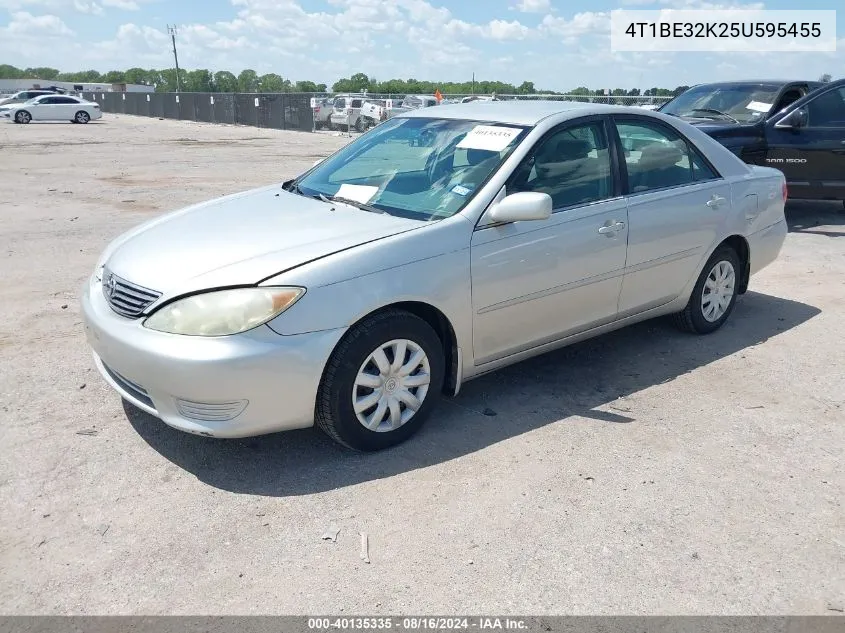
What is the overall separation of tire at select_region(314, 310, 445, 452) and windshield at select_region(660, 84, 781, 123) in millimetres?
7693

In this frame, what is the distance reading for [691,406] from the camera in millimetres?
4375

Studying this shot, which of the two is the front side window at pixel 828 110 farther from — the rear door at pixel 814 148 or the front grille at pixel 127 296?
the front grille at pixel 127 296

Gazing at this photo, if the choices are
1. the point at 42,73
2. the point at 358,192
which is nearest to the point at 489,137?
the point at 358,192

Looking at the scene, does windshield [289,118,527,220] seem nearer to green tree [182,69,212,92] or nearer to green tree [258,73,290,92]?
green tree [258,73,290,92]

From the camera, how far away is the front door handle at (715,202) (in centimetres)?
515

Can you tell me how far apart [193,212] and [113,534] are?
203cm

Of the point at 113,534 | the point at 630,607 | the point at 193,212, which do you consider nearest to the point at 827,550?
the point at 630,607

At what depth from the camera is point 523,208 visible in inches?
150

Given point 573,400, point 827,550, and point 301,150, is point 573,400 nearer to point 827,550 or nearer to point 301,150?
point 827,550

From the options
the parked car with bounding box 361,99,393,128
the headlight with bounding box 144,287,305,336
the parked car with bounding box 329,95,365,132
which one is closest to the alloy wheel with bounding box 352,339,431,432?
the headlight with bounding box 144,287,305,336

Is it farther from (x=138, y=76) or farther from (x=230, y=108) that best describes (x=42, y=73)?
(x=230, y=108)

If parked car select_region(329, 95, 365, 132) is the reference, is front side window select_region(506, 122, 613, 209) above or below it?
below

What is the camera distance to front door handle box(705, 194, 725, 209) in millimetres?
5152

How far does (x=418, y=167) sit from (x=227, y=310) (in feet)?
5.17
